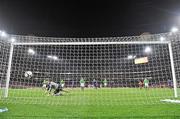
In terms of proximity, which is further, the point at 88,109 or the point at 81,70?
the point at 81,70

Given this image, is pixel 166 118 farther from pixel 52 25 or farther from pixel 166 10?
pixel 52 25

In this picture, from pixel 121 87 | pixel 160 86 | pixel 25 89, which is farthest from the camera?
pixel 121 87

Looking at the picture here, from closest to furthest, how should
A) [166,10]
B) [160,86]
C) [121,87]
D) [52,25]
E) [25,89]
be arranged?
[25,89]
[160,86]
[121,87]
[166,10]
[52,25]

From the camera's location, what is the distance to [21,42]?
44.1 feet

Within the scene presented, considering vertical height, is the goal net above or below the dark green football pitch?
above

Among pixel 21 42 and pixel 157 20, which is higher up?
pixel 157 20

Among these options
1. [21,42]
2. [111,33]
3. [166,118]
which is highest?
Result: [111,33]

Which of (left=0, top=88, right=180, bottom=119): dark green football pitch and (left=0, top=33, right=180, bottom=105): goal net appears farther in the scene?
(left=0, top=33, right=180, bottom=105): goal net

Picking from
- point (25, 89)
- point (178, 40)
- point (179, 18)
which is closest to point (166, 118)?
point (178, 40)

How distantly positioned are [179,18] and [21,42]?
3369 centimetres

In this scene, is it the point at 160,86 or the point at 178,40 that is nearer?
the point at 178,40

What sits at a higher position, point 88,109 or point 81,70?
point 81,70

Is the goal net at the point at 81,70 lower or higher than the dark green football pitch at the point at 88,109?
higher

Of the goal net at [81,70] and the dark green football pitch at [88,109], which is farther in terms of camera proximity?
the goal net at [81,70]
